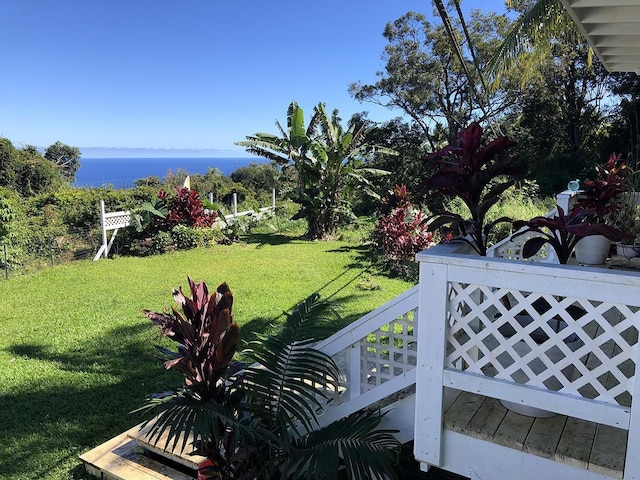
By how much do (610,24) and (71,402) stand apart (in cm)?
580

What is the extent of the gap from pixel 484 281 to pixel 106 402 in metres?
3.63

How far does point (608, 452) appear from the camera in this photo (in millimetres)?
1745

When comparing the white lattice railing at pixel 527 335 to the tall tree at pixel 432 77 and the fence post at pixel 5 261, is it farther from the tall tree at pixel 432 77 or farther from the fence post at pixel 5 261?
the tall tree at pixel 432 77

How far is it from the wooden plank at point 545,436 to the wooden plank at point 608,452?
0.46 feet

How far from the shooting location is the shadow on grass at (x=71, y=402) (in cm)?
307

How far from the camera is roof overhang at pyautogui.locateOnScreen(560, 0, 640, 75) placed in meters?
2.84

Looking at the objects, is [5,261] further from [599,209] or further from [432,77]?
[432,77]

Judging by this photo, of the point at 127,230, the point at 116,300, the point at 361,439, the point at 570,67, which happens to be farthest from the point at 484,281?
the point at 570,67

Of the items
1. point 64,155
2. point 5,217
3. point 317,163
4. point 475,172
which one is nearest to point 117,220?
point 5,217

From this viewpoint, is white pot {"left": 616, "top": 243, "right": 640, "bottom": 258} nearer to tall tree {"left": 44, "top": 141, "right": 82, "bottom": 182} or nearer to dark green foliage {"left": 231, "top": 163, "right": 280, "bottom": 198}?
dark green foliage {"left": 231, "top": 163, "right": 280, "bottom": 198}

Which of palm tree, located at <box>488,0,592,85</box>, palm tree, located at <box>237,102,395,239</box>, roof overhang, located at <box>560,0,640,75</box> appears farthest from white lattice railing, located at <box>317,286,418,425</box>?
palm tree, located at <box>237,102,395,239</box>

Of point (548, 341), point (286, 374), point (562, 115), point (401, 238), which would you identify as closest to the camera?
point (548, 341)

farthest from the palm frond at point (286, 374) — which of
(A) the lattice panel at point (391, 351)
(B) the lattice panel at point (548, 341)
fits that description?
(B) the lattice panel at point (548, 341)

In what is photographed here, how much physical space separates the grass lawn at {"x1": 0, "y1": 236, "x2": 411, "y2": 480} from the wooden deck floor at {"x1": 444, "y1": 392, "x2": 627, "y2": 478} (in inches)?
77.9
